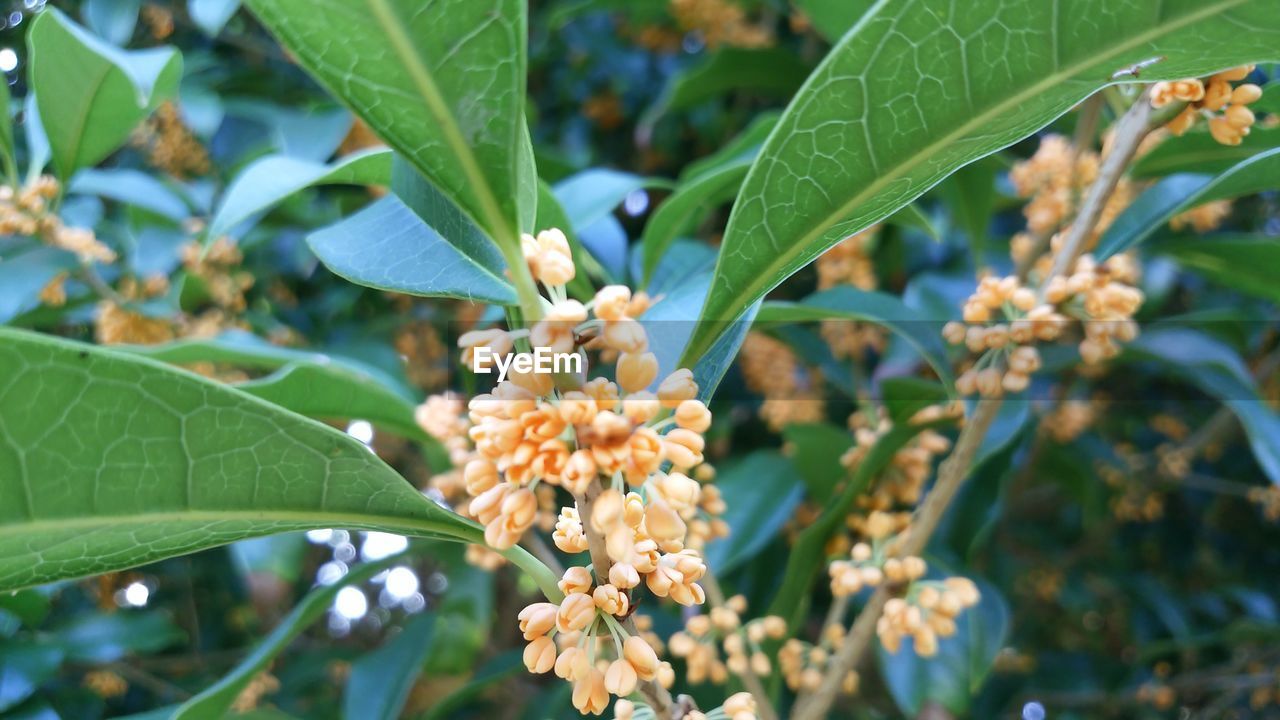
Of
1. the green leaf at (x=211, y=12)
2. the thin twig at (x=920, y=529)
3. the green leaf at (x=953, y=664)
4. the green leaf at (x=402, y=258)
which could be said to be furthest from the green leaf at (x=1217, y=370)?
the green leaf at (x=211, y=12)

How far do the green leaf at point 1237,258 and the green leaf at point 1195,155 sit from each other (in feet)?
0.40

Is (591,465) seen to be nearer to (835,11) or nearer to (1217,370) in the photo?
(835,11)

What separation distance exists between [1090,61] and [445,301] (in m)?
1.95

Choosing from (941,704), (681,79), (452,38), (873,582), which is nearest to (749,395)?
(681,79)

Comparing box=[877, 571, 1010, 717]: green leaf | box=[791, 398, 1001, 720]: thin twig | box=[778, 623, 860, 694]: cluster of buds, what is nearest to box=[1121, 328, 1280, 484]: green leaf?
box=[877, 571, 1010, 717]: green leaf

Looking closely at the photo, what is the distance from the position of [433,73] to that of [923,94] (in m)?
0.34

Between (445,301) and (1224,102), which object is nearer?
(1224,102)

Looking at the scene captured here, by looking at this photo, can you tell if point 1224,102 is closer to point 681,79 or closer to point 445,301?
point 681,79

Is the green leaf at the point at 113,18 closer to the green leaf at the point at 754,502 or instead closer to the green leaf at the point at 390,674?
the green leaf at the point at 390,674

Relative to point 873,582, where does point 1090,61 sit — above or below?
above

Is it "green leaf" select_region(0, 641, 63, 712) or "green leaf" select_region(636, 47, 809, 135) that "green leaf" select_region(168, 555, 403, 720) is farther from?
"green leaf" select_region(636, 47, 809, 135)

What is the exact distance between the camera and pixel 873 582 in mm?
1049

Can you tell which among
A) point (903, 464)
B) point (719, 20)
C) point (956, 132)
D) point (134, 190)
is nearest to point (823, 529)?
point (903, 464)

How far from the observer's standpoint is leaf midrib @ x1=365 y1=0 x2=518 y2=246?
0.56 meters
